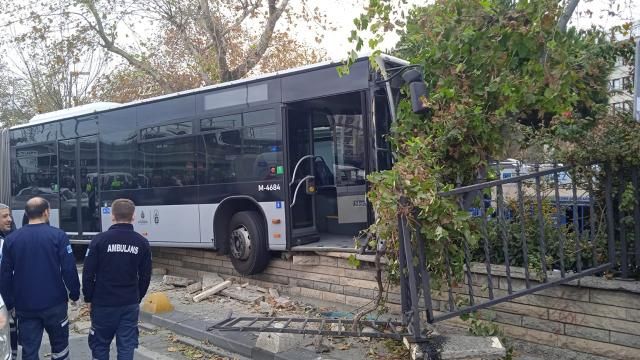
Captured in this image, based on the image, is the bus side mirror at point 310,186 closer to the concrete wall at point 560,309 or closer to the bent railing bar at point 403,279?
the concrete wall at point 560,309

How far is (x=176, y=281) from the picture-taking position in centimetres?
909

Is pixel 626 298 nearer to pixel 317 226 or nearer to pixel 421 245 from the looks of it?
pixel 421 245

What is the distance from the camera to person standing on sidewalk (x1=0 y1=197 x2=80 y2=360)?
14.7 ft

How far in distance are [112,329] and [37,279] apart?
2.46 ft

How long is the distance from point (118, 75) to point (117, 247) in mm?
18526

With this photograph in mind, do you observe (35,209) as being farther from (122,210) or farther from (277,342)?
(277,342)

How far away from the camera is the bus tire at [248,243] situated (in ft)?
26.1

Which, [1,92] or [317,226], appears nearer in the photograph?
[317,226]

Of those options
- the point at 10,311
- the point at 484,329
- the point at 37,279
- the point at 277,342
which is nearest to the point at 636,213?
the point at 484,329

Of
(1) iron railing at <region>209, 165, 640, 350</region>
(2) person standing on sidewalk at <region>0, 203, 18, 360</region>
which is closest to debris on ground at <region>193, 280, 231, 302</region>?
(1) iron railing at <region>209, 165, 640, 350</region>

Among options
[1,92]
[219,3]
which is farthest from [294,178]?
[1,92]

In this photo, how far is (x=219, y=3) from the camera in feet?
48.1

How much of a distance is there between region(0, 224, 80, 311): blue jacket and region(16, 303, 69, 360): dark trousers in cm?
7

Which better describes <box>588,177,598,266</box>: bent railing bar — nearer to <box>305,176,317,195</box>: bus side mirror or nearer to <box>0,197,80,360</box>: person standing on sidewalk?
<box>305,176,317,195</box>: bus side mirror
